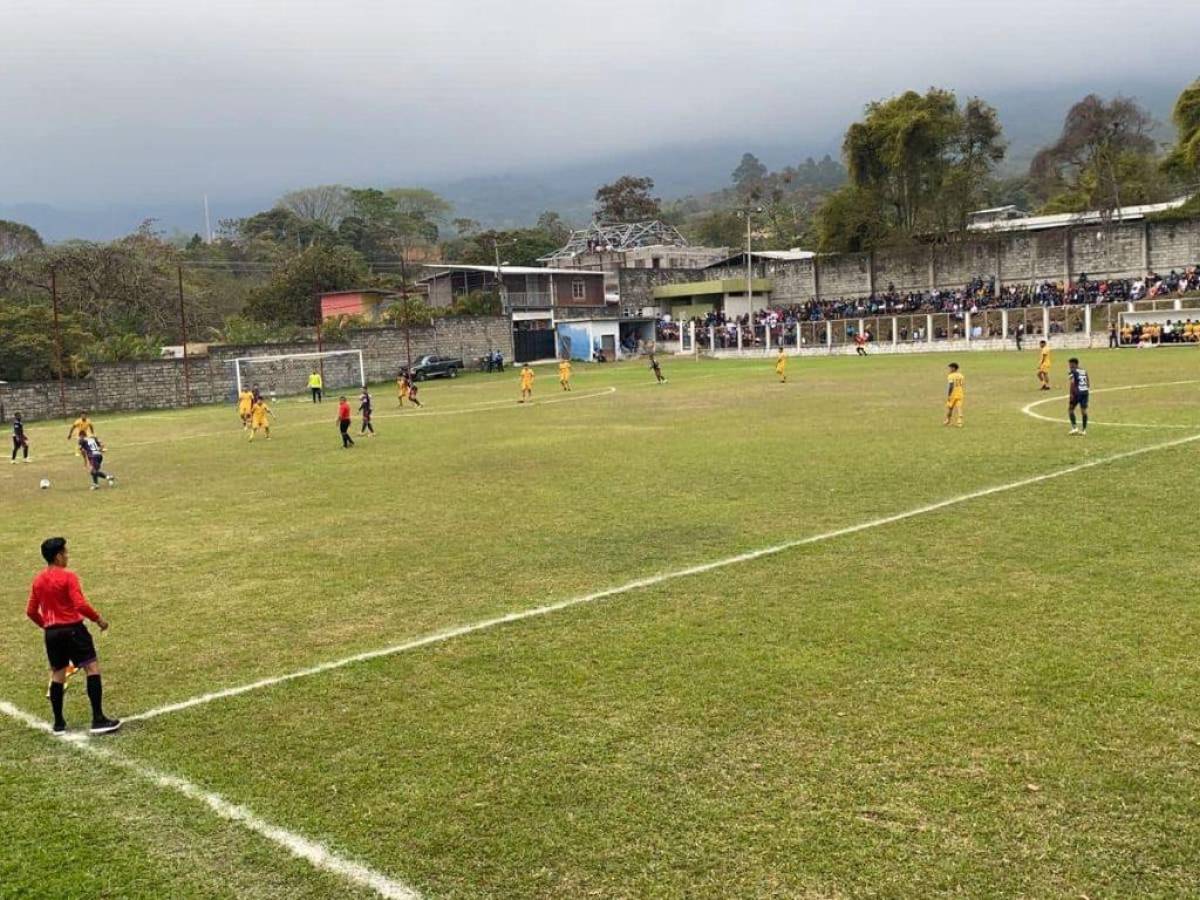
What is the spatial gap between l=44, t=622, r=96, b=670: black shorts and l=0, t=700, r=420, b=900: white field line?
1.75ft

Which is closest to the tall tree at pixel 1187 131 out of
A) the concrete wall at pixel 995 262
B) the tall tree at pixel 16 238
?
the concrete wall at pixel 995 262

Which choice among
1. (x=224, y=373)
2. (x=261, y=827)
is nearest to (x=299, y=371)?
(x=224, y=373)

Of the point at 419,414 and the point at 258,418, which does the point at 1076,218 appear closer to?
the point at 419,414

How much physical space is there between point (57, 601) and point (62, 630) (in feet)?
0.74

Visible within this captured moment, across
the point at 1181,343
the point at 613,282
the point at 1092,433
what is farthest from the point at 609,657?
the point at 613,282

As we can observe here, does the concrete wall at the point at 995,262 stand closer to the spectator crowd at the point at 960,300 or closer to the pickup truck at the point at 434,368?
the spectator crowd at the point at 960,300

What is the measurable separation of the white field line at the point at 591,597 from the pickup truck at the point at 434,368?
47924mm

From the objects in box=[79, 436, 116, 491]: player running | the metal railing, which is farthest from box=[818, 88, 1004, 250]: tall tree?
box=[79, 436, 116, 491]: player running

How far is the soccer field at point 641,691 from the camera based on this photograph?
538 centimetres

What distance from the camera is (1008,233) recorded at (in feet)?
225

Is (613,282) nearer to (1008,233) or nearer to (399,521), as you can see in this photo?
(1008,233)

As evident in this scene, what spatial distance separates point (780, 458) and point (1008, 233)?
57.2 m

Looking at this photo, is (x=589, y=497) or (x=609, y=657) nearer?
(x=609, y=657)

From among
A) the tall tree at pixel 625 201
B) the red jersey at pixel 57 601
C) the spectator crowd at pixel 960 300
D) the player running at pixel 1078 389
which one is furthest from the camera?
the tall tree at pixel 625 201
